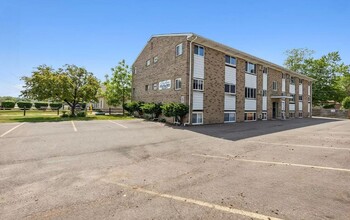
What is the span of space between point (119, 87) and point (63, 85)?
9345 mm

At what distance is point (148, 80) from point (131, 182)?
69.8ft

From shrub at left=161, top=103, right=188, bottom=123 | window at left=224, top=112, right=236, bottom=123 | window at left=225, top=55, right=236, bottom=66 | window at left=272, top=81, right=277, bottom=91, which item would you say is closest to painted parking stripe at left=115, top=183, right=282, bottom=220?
shrub at left=161, top=103, right=188, bottom=123

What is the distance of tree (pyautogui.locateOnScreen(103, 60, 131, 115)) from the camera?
30953 millimetres

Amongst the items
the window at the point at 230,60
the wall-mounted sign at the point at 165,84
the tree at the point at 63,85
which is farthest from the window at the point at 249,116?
the tree at the point at 63,85

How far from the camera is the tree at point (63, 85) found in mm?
21953

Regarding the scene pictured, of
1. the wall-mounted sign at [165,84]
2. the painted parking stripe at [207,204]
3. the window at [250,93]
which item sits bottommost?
the painted parking stripe at [207,204]

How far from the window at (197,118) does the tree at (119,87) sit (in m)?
16.1

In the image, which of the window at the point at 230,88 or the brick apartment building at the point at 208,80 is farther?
the window at the point at 230,88

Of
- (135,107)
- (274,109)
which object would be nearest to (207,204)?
(135,107)

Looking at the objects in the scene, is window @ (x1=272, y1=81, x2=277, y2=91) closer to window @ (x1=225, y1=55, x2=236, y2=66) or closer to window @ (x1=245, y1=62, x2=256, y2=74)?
window @ (x1=245, y1=62, x2=256, y2=74)

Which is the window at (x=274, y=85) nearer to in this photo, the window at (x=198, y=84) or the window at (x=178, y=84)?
the window at (x=198, y=84)

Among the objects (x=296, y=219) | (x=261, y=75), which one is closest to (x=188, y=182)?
(x=296, y=219)

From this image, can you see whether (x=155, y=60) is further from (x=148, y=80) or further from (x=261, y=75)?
(x=261, y=75)

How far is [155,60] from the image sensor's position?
936 inches
